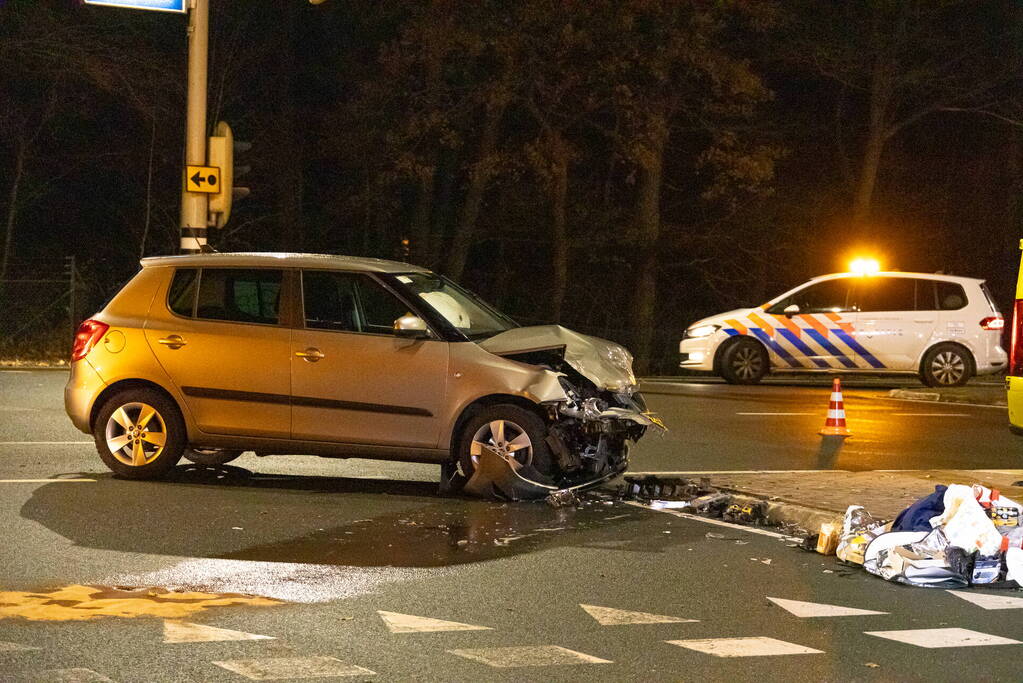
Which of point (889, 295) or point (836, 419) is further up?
point (889, 295)

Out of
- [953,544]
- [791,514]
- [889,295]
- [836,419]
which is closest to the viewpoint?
[953,544]

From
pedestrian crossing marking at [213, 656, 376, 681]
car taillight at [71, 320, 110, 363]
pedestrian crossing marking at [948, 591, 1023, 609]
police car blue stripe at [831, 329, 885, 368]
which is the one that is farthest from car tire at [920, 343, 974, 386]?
pedestrian crossing marking at [213, 656, 376, 681]

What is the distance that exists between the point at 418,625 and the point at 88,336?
5158 mm

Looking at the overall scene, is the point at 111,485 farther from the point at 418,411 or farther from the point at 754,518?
the point at 754,518

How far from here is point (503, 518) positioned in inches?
373

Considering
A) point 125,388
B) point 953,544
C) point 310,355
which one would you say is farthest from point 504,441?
point 953,544

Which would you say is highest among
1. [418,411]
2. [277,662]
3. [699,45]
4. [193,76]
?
[699,45]

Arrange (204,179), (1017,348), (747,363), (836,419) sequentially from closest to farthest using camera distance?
1. (1017,348)
2. (836,419)
3. (204,179)
4. (747,363)

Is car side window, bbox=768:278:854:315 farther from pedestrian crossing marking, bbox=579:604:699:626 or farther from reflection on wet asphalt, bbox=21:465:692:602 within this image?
pedestrian crossing marking, bbox=579:604:699:626

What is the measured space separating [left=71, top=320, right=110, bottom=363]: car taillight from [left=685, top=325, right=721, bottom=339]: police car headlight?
1314 centimetres

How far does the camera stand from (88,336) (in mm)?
10844

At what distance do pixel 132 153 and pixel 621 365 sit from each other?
88.9 feet

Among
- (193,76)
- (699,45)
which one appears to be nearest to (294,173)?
(699,45)

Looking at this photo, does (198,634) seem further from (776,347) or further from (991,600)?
(776,347)
